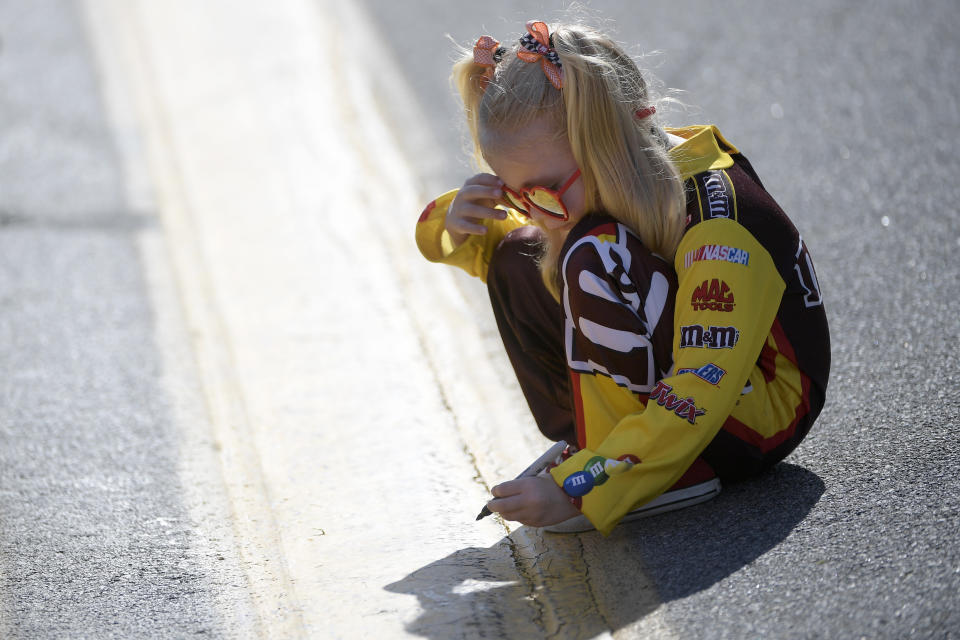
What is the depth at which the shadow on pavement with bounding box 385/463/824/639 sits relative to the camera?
1.92 meters

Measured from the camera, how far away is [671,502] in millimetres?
2109

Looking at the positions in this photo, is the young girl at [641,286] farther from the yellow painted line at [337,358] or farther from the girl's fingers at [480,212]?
the yellow painted line at [337,358]

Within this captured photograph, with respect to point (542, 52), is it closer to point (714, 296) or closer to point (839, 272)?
point (714, 296)

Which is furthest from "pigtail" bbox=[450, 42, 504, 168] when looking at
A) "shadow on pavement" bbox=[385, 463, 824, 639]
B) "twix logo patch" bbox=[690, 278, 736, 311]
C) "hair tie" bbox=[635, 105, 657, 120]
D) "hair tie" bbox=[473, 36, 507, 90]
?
"shadow on pavement" bbox=[385, 463, 824, 639]

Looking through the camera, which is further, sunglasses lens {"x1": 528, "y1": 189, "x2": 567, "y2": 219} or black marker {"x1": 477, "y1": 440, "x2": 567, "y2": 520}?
black marker {"x1": 477, "y1": 440, "x2": 567, "y2": 520}

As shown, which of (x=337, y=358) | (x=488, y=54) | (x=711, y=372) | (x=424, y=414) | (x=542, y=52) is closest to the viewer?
(x=711, y=372)

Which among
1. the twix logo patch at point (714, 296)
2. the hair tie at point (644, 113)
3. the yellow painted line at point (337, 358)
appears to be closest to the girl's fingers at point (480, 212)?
the hair tie at point (644, 113)

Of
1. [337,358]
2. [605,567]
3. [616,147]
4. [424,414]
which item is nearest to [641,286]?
[616,147]

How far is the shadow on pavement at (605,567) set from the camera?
75.7 inches

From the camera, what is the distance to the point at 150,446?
2.65m

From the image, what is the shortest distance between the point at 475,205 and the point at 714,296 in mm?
564

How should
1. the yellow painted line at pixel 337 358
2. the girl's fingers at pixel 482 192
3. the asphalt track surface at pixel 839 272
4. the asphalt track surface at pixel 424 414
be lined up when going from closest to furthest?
the asphalt track surface at pixel 839 272, the asphalt track surface at pixel 424 414, the yellow painted line at pixel 337 358, the girl's fingers at pixel 482 192

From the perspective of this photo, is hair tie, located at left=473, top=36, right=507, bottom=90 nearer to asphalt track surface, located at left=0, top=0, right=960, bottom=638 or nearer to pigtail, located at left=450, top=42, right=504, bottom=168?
pigtail, located at left=450, top=42, right=504, bottom=168

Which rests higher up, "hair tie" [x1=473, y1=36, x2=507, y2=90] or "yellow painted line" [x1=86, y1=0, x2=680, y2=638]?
"hair tie" [x1=473, y1=36, x2=507, y2=90]
